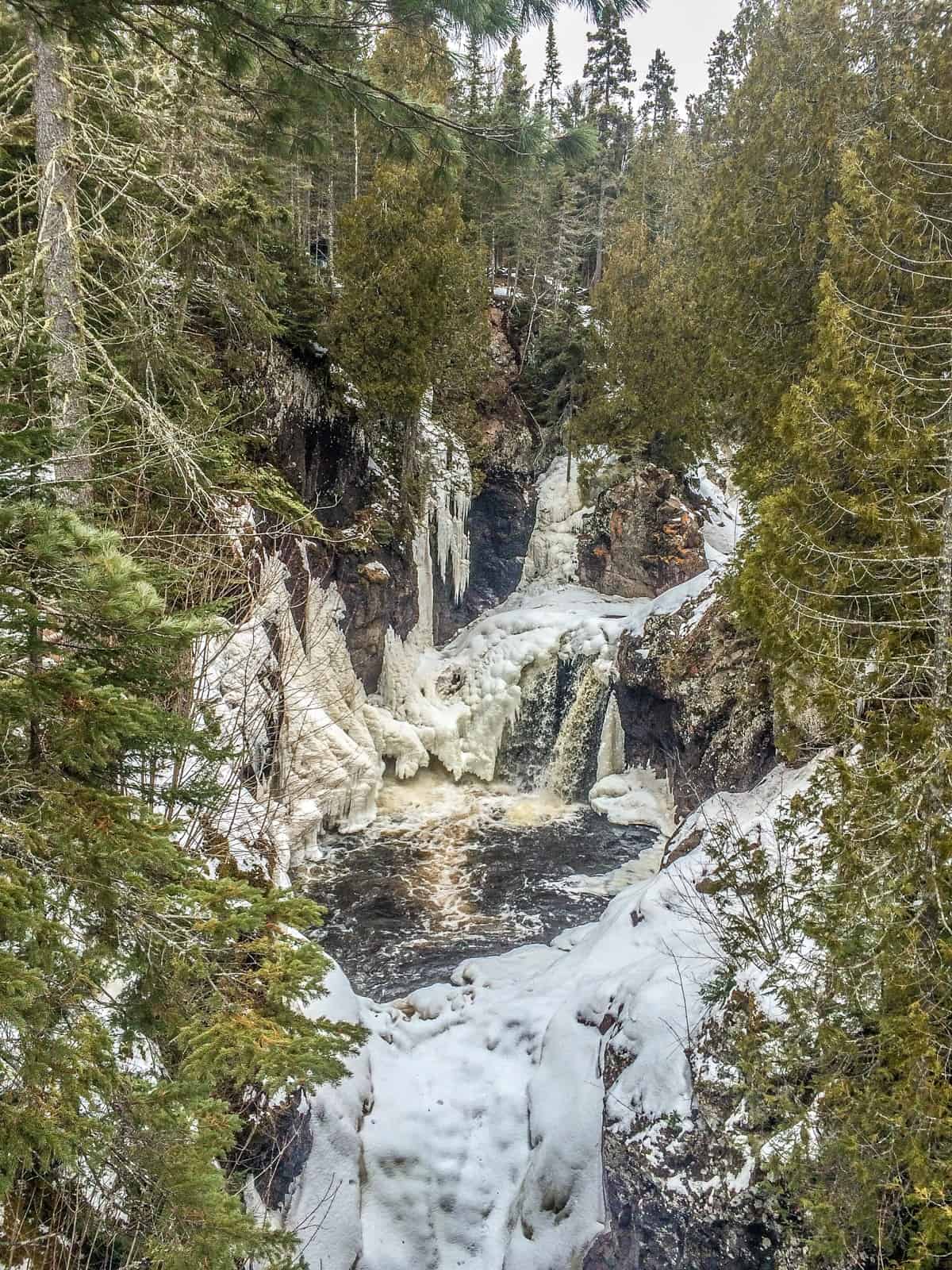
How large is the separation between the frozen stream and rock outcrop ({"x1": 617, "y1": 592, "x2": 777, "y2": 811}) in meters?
1.70

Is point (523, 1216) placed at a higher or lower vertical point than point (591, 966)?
lower

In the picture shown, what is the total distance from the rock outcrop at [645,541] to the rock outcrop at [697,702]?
4.47m

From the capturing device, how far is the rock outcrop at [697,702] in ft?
30.3

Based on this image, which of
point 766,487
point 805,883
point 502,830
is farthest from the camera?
point 502,830

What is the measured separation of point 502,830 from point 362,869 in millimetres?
Result: 2745

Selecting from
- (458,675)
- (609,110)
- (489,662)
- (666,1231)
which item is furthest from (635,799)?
(609,110)

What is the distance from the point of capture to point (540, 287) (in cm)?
2527

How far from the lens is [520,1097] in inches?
264

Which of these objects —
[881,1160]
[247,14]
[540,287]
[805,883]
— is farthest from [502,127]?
[540,287]

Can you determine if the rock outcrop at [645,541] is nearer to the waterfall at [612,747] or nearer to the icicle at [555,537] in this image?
the icicle at [555,537]

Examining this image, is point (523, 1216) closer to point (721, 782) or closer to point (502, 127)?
point (721, 782)

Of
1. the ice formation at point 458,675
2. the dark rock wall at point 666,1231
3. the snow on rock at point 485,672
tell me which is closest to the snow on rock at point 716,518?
the ice formation at point 458,675

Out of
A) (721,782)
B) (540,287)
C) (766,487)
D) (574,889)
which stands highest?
(540,287)

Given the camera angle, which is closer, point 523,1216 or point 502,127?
point 502,127
